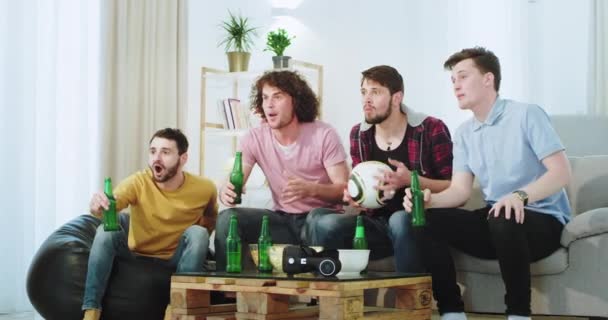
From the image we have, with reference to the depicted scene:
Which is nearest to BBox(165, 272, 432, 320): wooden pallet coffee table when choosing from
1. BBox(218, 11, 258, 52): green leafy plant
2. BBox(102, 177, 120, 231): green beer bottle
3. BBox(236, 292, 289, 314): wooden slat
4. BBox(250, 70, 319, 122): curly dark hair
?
BBox(236, 292, 289, 314): wooden slat

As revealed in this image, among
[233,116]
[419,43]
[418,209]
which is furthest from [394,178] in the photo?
[419,43]

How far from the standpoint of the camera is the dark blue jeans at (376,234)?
254 centimetres

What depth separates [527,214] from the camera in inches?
94.9

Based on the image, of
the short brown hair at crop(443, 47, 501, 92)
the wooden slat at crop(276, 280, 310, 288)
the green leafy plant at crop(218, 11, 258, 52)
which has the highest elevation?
the green leafy plant at crop(218, 11, 258, 52)

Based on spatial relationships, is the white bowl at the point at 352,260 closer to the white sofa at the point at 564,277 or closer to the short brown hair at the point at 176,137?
the white sofa at the point at 564,277

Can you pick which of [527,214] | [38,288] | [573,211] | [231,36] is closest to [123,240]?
[38,288]

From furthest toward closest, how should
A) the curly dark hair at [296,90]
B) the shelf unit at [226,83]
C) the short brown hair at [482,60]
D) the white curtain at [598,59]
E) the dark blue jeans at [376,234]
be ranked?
the shelf unit at [226,83] < the white curtain at [598,59] < the curly dark hair at [296,90] < the short brown hair at [482,60] < the dark blue jeans at [376,234]

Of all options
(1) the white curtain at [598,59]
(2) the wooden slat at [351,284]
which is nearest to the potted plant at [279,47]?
(1) the white curtain at [598,59]

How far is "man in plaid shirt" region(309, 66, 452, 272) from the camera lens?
2666 mm

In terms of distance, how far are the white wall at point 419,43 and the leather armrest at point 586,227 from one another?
2.08 metres

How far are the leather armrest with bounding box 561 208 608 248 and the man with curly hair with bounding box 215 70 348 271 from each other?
2.72 ft

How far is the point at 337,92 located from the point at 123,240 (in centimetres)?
282

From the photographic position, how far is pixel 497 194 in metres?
2.59

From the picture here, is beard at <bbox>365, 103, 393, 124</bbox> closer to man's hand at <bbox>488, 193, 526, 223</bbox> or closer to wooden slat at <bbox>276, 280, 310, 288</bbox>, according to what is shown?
man's hand at <bbox>488, 193, 526, 223</bbox>
